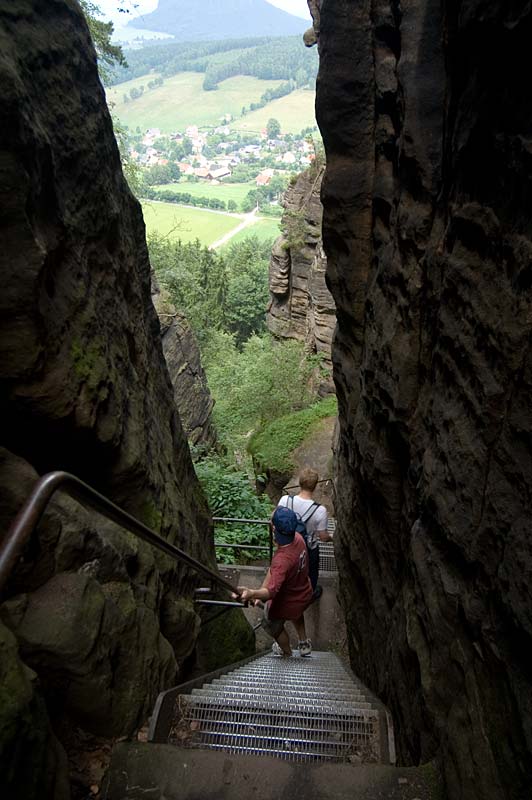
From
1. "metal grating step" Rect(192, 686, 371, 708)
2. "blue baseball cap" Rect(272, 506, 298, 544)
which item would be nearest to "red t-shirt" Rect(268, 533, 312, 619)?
"blue baseball cap" Rect(272, 506, 298, 544)

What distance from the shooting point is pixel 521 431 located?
2.48m

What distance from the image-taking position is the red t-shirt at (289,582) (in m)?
4.90

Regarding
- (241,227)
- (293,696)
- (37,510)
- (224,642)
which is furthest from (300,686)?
(241,227)

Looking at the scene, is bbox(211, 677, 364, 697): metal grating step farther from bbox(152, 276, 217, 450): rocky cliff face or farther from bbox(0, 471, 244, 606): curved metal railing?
bbox(152, 276, 217, 450): rocky cliff face

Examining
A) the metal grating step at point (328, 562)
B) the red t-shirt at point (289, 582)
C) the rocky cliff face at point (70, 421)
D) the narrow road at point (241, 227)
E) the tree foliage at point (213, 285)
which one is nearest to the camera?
the rocky cliff face at point (70, 421)

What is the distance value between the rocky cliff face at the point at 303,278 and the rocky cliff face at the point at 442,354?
14.9 meters

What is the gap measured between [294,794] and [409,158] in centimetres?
420

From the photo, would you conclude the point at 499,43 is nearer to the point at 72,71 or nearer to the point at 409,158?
the point at 409,158

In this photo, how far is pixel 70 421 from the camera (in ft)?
12.9

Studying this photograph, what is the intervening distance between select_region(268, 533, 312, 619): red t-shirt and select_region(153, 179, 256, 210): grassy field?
12984cm

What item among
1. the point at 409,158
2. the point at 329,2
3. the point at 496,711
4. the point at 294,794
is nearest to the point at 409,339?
the point at 409,158

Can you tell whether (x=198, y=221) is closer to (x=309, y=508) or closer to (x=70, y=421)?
(x=309, y=508)

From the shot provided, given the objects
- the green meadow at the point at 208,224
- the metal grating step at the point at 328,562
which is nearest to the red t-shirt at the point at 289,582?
the metal grating step at the point at 328,562

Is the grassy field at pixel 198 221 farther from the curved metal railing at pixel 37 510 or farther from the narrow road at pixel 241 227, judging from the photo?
the curved metal railing at pixel 37 510
